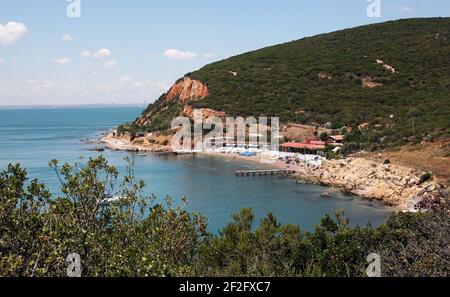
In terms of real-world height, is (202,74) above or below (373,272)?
above

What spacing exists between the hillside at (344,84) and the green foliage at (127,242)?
36975 millimetres

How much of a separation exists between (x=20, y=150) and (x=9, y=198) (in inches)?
2830

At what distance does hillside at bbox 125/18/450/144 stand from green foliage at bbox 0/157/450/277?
36975 millimetres

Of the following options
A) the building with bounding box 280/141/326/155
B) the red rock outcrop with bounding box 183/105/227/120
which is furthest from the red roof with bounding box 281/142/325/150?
the red rock outcrop with bounding box 183/105/227/120

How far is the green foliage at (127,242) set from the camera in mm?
8586

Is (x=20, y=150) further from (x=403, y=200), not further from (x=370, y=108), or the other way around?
(x=403, y=200)

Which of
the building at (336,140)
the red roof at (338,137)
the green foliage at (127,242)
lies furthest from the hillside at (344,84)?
the green foliage at (127,242)

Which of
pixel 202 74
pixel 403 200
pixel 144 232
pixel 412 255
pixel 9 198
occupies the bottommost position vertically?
pixel 403 200

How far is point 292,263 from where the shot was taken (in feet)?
55.2

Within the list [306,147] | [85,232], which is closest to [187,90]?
[306,147]

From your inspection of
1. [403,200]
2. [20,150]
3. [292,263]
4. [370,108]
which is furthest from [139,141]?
[292,263]

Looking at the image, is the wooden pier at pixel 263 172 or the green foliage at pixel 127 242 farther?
the wooden pier at pixel 263 172

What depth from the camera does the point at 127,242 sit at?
11234mm

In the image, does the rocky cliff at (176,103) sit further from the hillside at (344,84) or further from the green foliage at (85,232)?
the green foliage at (85,232)
